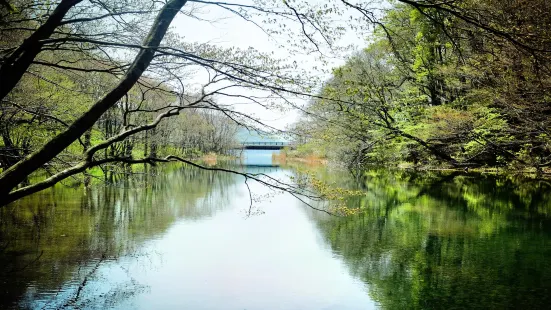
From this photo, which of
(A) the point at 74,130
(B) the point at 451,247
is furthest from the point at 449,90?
(A) the point at 74,130

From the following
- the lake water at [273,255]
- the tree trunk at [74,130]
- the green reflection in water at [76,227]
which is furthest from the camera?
the green reflection in water at [76,227]

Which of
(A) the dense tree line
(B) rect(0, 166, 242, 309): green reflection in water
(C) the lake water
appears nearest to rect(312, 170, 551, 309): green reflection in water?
(C) the lake water

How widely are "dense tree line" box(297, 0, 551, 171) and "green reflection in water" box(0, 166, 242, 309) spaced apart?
3.57 metres

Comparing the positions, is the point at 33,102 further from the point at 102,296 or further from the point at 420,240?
the point at 420,240

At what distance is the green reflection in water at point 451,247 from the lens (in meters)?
6.27

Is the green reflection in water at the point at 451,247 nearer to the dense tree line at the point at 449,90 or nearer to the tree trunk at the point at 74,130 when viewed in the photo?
the dense tree line at the point at 449,90

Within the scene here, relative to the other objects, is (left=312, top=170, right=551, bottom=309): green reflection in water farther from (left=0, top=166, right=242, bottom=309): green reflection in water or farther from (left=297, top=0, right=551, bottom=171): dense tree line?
(left=0, top=166, right=242, bottom=309): green reflection in water

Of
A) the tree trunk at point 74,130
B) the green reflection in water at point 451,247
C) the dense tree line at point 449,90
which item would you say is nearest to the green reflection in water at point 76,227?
the tree trunk at point 74,130

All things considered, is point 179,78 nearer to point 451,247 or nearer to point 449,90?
point 451,247

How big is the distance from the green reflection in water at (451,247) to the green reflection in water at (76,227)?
4.11 m

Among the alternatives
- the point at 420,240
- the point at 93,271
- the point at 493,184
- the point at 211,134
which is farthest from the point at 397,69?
the point at 211,134

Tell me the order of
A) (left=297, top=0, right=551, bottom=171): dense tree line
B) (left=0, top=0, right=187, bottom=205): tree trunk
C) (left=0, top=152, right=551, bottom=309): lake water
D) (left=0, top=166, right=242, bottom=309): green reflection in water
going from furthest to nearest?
1. (left=0, top=166, right=242, bottom=309): green reflection in water
2. (left=0, top=152, right=551, bottom=309): lake water
3. (left=297, top=0, right=551, bottom=171): dense tree line
4. (left=0, top=0, right=187, bottom=205): tree trunk

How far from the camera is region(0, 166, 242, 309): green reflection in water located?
6742 millimetres

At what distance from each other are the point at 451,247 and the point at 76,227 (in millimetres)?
8009
